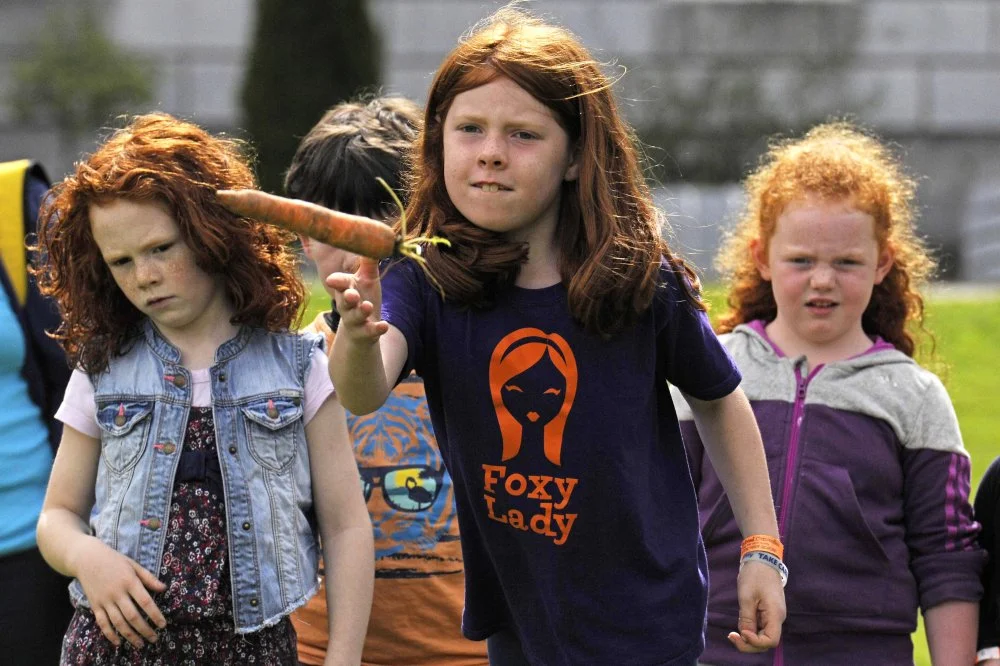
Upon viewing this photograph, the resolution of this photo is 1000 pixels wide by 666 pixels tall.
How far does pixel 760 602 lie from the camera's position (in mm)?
3035

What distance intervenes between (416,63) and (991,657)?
19032mm

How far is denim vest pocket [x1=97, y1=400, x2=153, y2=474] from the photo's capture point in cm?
300

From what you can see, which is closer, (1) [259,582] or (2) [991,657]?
(1) [259,582]

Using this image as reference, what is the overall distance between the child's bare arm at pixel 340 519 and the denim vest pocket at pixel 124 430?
1.15 ft

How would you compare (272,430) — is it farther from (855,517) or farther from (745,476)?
(855,517)

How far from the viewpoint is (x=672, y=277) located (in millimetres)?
2896

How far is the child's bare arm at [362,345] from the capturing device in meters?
2.44

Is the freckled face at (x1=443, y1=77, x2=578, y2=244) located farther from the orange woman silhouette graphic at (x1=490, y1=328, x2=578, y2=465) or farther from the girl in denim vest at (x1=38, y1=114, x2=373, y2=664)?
the girl in denim vest at (x1=38, y1=114, x2=373, y2=664)

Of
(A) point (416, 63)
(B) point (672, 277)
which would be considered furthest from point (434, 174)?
(A) point (416, 63)

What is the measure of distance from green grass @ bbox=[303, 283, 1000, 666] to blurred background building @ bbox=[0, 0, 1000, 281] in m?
7.47

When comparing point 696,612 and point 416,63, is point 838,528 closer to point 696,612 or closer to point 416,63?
point 696,612

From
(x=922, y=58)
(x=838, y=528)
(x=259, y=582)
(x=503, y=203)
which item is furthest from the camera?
(x=922, y=58)

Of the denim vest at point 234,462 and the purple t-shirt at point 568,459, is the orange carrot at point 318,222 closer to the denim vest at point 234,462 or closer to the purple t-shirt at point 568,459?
the purple t-shirt at point 568,459

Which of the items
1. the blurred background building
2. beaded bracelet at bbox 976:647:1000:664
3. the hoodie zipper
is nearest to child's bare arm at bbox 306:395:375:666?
the hoodie zipper
